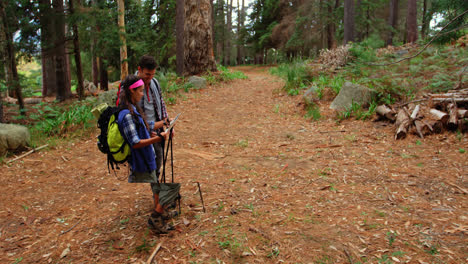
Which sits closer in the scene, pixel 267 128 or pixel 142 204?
pixel 142 204

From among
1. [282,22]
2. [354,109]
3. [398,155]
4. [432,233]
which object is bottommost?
[432,233]

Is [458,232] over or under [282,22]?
under

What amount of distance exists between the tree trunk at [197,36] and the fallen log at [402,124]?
8906mm

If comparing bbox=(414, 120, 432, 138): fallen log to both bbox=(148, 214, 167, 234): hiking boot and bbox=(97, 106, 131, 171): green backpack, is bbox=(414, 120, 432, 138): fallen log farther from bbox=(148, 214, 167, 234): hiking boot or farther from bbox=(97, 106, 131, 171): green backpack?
bbox=(97, 106, 131, 171): green backpack

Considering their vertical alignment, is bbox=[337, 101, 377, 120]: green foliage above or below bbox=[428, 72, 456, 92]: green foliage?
below

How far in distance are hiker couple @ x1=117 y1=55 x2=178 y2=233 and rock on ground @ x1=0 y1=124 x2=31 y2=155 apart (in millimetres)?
4208

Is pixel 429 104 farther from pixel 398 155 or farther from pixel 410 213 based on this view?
pixel 410 213

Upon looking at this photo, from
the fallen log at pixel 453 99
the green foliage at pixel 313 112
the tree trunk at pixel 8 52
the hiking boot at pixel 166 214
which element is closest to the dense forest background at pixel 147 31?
the tree trunk at pixel 8 52

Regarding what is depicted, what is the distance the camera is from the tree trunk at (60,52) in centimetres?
901

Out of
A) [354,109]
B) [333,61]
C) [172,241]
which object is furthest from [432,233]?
[333,61]

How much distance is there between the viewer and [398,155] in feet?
17.0

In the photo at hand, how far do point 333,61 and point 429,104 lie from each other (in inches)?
218

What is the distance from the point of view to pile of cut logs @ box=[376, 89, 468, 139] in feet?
18.4

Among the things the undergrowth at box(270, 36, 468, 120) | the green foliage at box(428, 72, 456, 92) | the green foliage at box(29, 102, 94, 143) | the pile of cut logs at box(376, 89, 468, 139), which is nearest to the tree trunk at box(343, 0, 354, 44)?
the undergrowth at box(270, 36, 468, 120)
